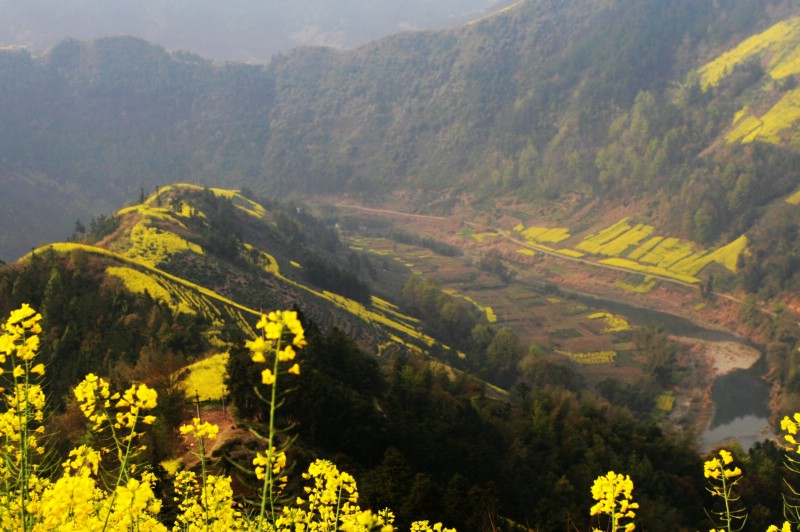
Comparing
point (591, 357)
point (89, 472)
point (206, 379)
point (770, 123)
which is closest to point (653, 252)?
point (770, 123)

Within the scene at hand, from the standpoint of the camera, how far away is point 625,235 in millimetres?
162125

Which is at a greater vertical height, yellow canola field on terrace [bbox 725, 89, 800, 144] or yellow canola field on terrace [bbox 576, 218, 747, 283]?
yellow canola field on terrace [bbox 725, 89, 800, 144]

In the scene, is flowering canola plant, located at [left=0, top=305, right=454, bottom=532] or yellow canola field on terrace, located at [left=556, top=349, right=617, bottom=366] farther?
yellow canola field on terrace, located at [left=556, top=349, right=617, bottom=366]

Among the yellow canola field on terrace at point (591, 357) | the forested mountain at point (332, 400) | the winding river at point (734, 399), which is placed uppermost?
the forested mountain at point (332, 400)

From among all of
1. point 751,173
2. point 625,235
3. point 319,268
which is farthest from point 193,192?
point 751,173

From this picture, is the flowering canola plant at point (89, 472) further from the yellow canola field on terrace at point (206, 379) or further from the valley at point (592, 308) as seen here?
the valley at point (592, 308)

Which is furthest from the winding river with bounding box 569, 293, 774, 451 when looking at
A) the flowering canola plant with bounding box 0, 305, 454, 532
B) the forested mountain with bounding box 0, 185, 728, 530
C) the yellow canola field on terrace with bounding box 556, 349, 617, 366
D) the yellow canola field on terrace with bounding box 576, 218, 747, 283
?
the flowering canola plant with bounding box 0, 305, 454, 532

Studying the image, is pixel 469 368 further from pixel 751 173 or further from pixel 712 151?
pixel 712 151

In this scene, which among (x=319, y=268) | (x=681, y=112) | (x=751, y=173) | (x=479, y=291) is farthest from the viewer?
(x=681, y=112)

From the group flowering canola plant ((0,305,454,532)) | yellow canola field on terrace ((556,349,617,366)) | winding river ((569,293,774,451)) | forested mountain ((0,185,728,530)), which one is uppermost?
flowering canola plant ((0,305,454,532))

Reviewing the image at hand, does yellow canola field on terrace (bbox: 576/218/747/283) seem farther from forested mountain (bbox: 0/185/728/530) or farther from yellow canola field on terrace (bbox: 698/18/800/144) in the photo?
forested mountain (bbox: 0/185/728/530)

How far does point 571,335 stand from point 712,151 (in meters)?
97.0

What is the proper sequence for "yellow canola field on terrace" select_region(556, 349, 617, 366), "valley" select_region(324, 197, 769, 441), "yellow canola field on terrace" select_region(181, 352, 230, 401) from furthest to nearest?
"yellow canola field on terrace" select_region(556, 349, 617, 366)
"valley" select_region(324, 197, 769, 441)
"yellow canola field on terrace" select_region(181, 352, 230, 401)

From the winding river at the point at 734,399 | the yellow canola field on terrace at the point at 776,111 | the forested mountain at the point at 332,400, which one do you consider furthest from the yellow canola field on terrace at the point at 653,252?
the forested mountain at the point at 332,400
